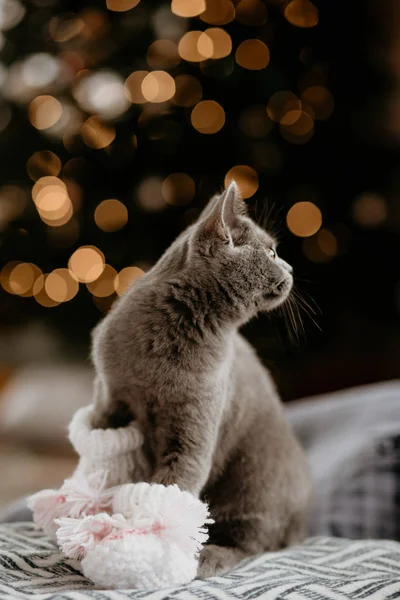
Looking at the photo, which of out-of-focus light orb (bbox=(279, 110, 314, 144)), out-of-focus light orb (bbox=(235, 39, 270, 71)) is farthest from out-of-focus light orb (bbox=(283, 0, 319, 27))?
out-of-focus light orb (bbox=(279, 110, 314, 144))

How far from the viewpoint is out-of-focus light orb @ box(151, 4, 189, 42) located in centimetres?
170

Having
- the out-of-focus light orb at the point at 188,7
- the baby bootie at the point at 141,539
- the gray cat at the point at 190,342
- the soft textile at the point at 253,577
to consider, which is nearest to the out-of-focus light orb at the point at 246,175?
the out-of-focus light orb at the point at 188,7

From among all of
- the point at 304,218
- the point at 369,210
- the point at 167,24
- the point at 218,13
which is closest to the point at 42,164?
the point at 167,24

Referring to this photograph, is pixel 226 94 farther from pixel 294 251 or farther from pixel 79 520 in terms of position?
pixel 79 520

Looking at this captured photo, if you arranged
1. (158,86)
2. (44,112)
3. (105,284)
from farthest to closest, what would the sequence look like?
(105,284)
(44,112)
(158,86)

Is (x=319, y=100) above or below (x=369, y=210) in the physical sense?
above

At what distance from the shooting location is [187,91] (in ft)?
5.70

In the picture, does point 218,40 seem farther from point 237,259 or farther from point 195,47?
point 237,259

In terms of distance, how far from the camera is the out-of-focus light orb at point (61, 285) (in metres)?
2.00

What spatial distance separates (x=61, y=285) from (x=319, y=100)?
943 millimetres

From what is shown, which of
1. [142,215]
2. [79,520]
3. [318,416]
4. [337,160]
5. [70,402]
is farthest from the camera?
[70,402]

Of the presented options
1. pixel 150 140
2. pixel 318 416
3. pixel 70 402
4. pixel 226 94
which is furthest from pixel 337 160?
pixel 70 402

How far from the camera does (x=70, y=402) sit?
7.19 feet

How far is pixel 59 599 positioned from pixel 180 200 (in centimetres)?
133
